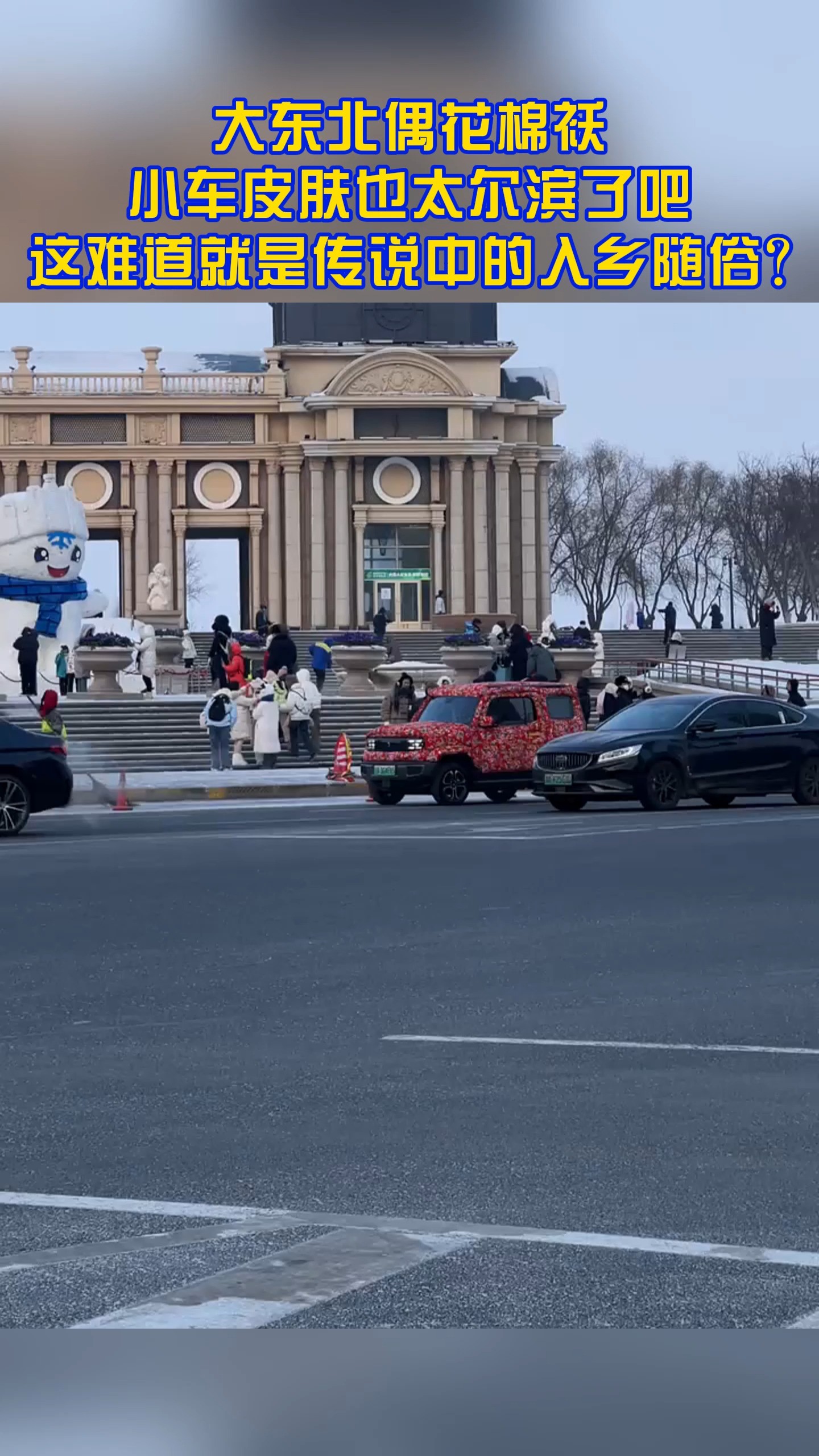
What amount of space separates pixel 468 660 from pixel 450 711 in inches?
741

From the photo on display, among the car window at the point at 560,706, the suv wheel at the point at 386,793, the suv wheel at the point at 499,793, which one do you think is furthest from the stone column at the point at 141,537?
the suv wheel at the point at 386,793

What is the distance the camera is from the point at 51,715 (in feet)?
120

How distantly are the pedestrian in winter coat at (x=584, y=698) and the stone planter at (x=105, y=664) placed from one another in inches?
375

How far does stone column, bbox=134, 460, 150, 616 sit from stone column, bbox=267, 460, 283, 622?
5454 millimetres

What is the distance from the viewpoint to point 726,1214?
6.39 metres

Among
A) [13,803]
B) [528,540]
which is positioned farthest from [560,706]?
[528,540]

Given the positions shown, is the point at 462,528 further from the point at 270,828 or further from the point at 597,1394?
the point at 597,1394

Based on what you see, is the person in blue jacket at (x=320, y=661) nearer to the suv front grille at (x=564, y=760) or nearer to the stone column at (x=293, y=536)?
the suv front grille at (x=564, y=760)

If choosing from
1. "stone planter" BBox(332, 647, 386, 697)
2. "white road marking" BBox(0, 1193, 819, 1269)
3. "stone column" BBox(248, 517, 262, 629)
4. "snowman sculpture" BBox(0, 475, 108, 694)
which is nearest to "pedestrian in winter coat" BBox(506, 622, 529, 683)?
"stone planter" BBox(332, 647, 386, 697)

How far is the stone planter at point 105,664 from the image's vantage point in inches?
1806

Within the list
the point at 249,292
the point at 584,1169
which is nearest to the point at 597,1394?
the point at 584,1169

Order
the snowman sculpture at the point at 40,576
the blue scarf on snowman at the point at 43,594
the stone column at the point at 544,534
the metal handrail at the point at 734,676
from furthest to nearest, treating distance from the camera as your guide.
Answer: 1. the stone column at the point at 544,534
2. the metal handrail at the point at 734,676
3. the blue scarf on snowman at the point at 43,594
4. the snowman sculpture at the point at 40,576

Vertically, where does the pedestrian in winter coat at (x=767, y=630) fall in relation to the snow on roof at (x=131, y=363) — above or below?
below

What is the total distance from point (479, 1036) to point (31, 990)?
290 cm
